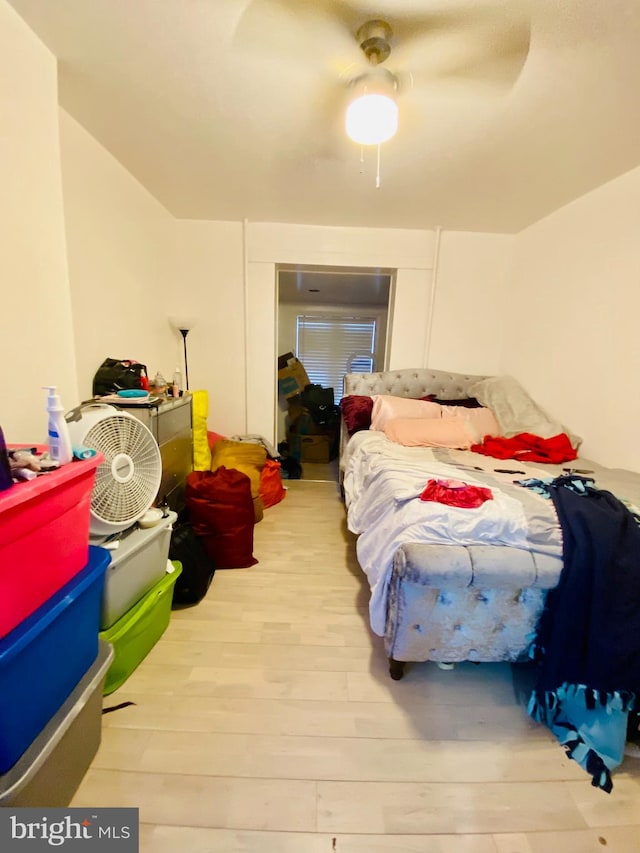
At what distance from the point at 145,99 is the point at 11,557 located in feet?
6.20

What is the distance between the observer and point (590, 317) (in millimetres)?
2201

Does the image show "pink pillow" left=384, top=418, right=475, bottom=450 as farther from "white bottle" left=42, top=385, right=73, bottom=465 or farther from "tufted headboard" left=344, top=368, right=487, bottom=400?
"white bottle" left=42, top=385, right=73, bottom=465

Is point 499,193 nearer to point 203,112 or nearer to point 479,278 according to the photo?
point 479,278

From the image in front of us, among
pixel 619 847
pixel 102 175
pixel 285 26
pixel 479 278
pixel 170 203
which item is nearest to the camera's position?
pixel 619 847

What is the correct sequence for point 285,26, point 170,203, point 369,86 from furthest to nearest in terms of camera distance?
point 170,203 < point 369,86 < point 285,26

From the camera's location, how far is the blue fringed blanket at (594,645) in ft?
3.72

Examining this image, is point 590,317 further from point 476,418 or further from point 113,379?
point 113,379

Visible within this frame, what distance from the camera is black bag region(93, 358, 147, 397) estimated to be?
1.94 metres

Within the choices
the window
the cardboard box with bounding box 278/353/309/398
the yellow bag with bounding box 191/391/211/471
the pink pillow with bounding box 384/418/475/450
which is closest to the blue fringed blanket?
the pink pillow with bounding box 384/418/475/450

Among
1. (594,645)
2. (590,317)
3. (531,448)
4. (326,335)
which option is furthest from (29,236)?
(326,335)

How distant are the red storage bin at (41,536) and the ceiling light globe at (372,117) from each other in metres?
1.51

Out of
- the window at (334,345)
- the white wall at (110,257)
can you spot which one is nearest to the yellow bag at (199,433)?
the white wall at (110,257)

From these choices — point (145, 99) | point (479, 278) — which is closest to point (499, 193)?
point (479, 278)

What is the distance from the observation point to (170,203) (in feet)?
8.80
